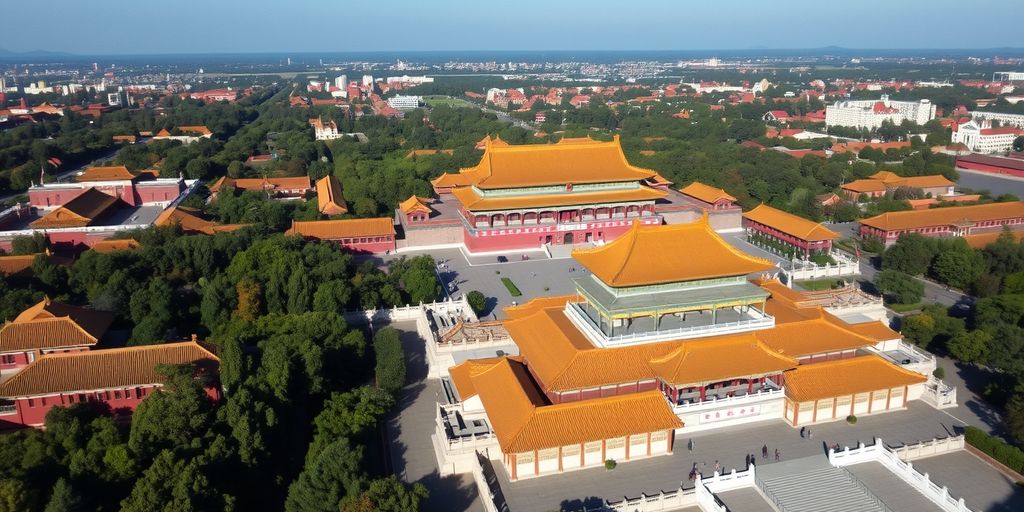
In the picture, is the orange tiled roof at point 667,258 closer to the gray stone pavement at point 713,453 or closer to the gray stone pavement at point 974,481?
the gray stone pavement at point 713,453

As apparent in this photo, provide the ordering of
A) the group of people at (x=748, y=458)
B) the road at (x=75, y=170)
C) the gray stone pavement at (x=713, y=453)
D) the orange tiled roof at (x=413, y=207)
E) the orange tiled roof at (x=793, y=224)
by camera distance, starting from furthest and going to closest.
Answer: the road at (x=75, y=170) → the orange tiled roof at (x=413, y=207) → the orange tiled roof at (x=793, y=224) → the group of people at (x=748, y=458) → the gray stone pavement at (x=713, y=453)

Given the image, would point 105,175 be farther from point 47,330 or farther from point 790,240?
point 790,240

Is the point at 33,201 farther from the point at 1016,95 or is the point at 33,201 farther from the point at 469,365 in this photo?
the point at 1016,95

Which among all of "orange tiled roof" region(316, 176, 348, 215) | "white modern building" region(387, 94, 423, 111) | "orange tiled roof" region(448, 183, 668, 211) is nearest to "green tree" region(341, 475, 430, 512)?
"orange tiled roof" region(448, 183, 668, 211)

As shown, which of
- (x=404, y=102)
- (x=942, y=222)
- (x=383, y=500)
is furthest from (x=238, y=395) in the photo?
(x=404, y=102)

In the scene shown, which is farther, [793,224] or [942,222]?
[942,222]

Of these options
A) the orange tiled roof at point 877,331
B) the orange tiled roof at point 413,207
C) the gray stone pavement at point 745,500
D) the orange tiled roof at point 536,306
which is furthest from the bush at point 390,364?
the orange tiled roof at point 413,207
